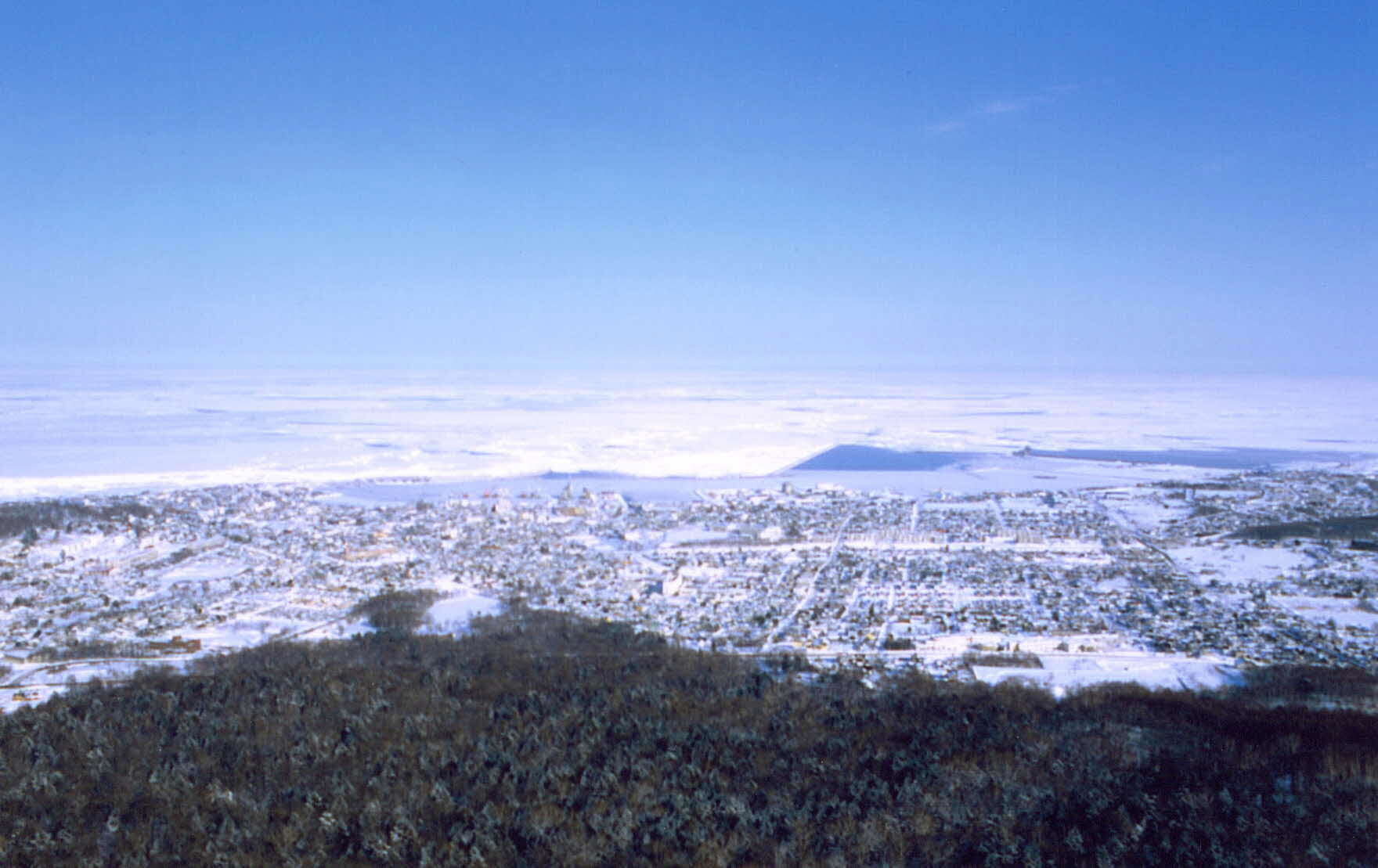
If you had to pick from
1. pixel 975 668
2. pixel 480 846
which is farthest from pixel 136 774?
pixel 975 668

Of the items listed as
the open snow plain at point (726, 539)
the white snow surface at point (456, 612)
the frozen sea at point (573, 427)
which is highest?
the frozen sea at point (573, 427)

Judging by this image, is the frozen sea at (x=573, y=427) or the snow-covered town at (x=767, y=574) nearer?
the snow-covered town at (x=767, y=574)

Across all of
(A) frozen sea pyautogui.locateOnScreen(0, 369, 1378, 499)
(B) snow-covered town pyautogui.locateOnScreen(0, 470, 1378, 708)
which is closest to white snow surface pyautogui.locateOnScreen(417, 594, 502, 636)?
(B) snow-covered town pyautogui.locateOnScreen(0, 470, 1378, 708)

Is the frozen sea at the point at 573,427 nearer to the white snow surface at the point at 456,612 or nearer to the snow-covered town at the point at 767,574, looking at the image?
the snow-covered town at the point at 767,574

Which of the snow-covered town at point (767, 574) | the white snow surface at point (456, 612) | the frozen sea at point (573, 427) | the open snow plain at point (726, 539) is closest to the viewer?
the snow-covered town at point (767, 574)

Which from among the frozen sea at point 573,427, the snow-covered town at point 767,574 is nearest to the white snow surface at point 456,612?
the snow-covered town at point 767,574

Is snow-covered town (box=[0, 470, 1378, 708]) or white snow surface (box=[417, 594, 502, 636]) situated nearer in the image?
snow-covered town (box=[0, 470, 1378, 708])

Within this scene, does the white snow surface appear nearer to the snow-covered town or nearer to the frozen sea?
the snow-covered town
